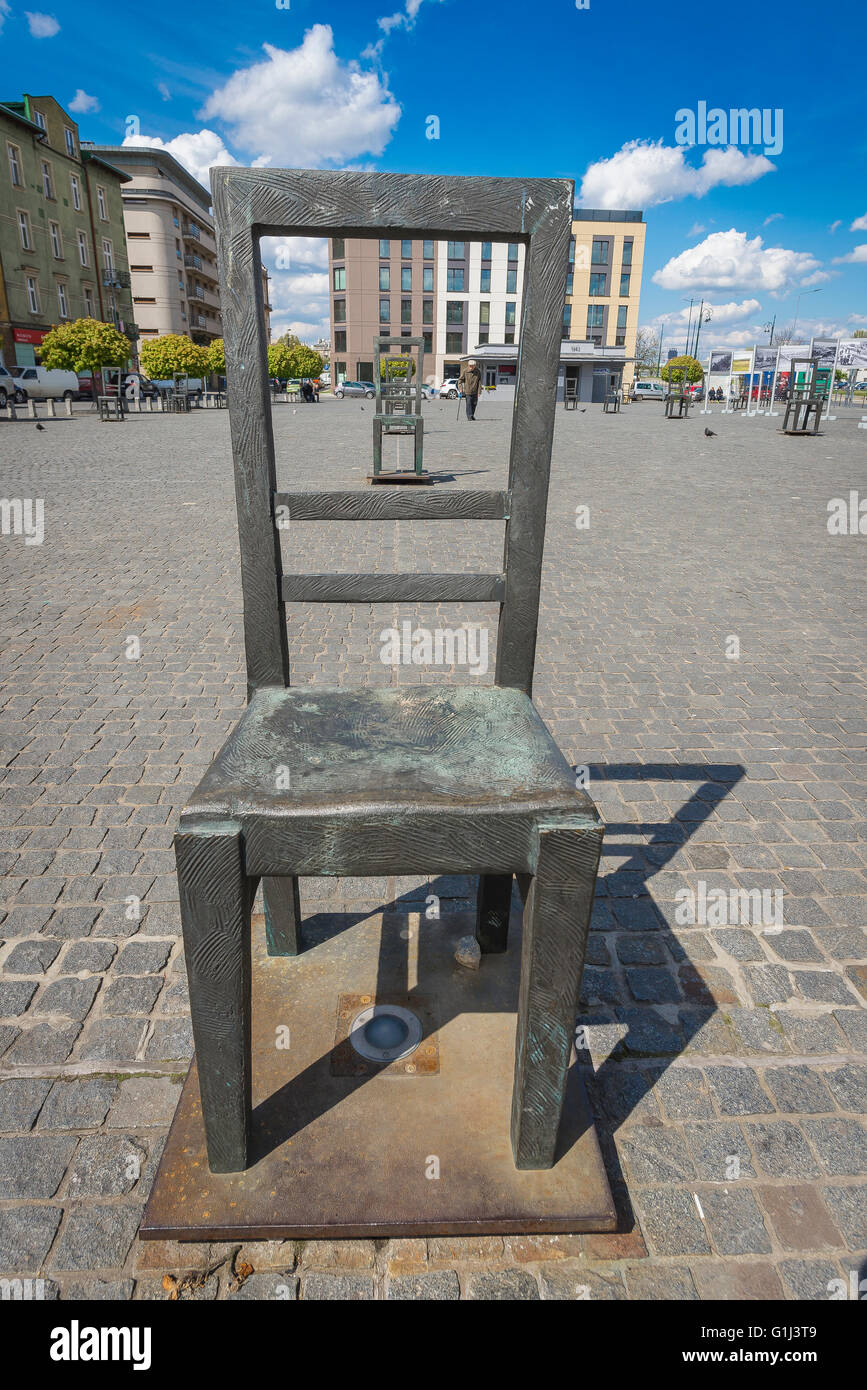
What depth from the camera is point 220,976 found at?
5.26 feet

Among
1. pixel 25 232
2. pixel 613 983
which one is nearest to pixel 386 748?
pixel 613 983

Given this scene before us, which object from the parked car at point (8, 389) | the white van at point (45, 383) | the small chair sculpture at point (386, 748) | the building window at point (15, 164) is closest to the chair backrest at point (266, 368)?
the small chair sculpture at point (386, 748)

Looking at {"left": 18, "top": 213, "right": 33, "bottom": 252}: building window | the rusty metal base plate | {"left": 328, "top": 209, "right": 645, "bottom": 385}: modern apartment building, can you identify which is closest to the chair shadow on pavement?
the rusty metal base plate

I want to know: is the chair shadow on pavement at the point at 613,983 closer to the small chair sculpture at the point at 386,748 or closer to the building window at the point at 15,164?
the small chair sculpture at the point at 386,748

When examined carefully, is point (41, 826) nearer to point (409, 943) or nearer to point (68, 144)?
point (409, 943)

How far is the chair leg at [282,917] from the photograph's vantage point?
8.02ft

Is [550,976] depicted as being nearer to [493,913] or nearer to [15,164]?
[493,913]

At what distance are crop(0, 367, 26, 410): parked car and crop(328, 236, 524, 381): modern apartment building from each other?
1710 inches

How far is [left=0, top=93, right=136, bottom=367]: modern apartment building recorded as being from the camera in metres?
36.8

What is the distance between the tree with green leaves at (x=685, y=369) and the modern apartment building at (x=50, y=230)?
38.2m

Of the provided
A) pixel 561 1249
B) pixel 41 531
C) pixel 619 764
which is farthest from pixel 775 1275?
pixel 41 531

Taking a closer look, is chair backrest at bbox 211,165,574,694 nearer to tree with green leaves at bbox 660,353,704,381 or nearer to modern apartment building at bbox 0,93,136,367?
modern apartment building at bbox 0,93,136,367

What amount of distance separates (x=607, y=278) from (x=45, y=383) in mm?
52015

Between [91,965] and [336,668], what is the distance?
2.77 metres
